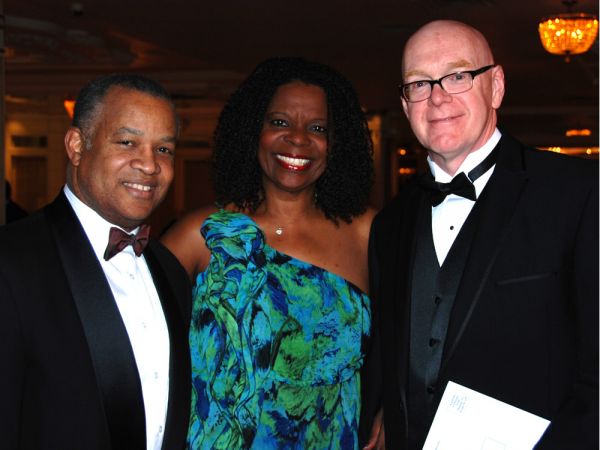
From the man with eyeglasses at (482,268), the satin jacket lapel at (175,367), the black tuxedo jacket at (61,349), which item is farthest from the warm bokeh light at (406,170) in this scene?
the black tuxedo jacket at (61,349)

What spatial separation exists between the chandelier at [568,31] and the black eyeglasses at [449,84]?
16.3 ft

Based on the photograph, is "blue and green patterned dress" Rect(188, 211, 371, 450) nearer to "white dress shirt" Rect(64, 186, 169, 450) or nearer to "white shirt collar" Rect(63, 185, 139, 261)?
"white dress shirt" Rect(64, 186, 169, 450)

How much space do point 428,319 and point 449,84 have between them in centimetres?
58

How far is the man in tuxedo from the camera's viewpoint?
5.33 feet

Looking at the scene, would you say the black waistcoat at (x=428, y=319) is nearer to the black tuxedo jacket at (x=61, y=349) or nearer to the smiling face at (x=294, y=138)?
the black tuxedo jacket at (x=61, y=349)

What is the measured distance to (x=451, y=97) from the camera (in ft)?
6.31

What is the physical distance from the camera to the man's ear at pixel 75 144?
187 centimetres

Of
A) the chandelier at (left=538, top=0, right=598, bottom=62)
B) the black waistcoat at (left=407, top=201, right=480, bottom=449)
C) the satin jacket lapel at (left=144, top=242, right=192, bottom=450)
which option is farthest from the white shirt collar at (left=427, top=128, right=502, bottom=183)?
the chandelier at (left=538, top=0, right=598, bottom=62)

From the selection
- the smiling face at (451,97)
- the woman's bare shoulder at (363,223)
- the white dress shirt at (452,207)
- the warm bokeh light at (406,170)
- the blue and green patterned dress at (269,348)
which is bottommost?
the warm bokeh light at (406,170)

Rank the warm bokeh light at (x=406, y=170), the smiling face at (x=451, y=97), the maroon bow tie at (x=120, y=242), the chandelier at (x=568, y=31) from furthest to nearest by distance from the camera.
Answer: the warm bokeh light at (x=406, y=170)
the chandelier at (x=568, y=31)
the smiling face at (x=451, y=97)
the maroon bow tie at (x=120, y=242)

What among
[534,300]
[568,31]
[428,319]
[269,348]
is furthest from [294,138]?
[568,31]

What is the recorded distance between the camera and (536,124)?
18.2m

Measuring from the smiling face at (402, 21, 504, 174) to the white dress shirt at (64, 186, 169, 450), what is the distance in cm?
78

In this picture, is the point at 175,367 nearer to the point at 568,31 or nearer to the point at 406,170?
the point at 568,31
